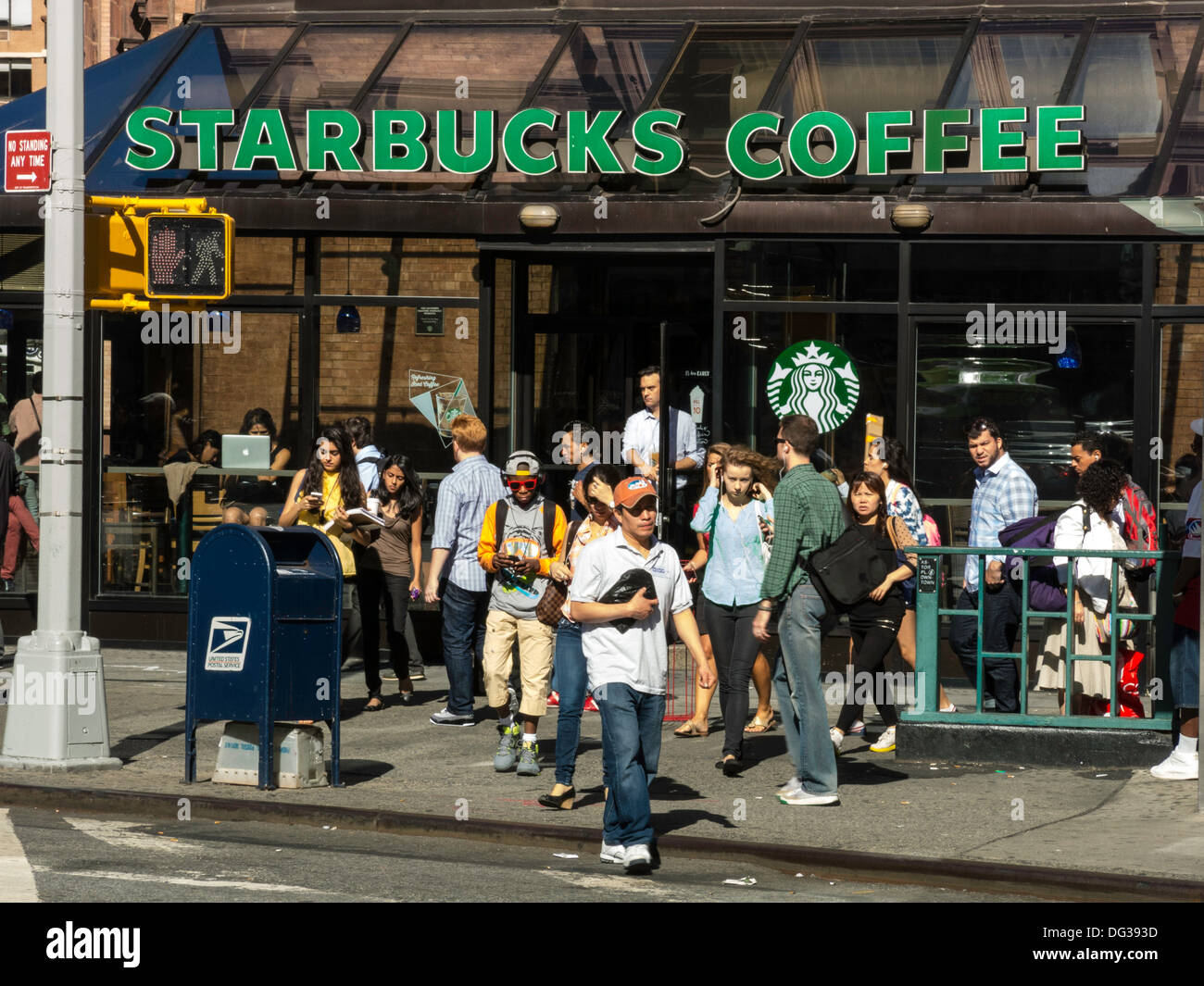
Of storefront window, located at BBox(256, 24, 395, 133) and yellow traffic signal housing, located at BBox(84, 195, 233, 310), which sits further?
storefront window, located at BBox(256, 24, 395, 133)

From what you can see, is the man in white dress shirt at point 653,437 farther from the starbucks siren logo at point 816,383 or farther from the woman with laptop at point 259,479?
the woman with laptop at point 259,479

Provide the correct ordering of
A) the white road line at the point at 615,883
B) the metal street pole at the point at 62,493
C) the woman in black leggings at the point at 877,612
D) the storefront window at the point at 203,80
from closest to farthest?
the white road line at the point at 615,883
the metal street pole at the point at 62,493
the woman in black leggings at the point at 877,612
the storefront window at the point at 203,80

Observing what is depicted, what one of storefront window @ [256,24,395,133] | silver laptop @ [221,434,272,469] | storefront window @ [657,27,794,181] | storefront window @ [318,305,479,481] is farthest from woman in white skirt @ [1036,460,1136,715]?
storefront window @ [256,24,395,133]

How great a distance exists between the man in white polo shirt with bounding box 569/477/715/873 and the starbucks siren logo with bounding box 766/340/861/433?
6184 mm

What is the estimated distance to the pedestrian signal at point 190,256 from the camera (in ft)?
34.6

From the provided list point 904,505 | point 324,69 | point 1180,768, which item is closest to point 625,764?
point 1180,768

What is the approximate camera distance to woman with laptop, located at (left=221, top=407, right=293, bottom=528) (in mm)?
15242

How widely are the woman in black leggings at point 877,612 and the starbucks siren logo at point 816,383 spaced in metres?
2.93

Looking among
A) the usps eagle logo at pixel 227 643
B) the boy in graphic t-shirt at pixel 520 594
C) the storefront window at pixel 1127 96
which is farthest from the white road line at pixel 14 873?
the storefront window at pixel 1127 96

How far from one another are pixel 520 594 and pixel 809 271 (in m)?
5.07

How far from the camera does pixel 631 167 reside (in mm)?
14492

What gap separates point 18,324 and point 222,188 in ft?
7.71

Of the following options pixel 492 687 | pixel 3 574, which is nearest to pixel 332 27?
pixel 3 574

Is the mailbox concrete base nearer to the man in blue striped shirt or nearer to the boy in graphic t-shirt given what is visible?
the boy in graphic t-shirt
